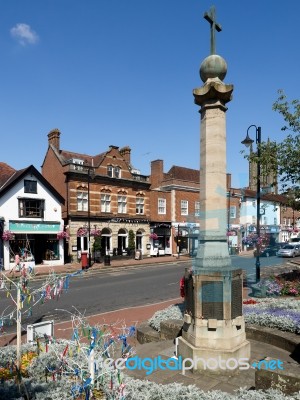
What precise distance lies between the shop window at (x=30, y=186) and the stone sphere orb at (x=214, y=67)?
2289cm

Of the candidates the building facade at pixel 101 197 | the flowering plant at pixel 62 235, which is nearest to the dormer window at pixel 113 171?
the building facade at pixel 101 197

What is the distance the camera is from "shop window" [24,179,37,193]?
27359 mm

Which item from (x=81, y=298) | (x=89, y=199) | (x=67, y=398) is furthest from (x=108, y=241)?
(x=67, y=398)

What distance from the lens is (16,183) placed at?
26812 mm

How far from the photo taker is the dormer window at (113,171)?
3419 cm

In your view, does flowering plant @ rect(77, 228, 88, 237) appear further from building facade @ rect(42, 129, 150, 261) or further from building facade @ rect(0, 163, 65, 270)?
building facade @ rect(0, 163, 65, 270)

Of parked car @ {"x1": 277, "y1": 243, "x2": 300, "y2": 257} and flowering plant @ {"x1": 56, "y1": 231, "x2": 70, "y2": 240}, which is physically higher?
flowering plant @ {"x1": 56, "y1": 231, "x2": 70, "y2": 240}

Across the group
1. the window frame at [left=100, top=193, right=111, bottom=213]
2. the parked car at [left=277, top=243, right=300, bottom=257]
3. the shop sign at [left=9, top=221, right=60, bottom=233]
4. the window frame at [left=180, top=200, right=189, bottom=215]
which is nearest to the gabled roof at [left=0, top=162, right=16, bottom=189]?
the shop sign at [left=9, top=221, right=60, bottom=233]

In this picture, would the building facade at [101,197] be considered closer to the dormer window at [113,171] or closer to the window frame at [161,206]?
the dormer window at [113,171]

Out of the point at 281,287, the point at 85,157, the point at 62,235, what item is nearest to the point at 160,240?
the point at 85,157

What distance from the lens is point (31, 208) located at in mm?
27703

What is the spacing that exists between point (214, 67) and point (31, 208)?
23500mm

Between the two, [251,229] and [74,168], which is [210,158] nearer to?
[74,168]

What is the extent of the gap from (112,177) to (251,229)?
26.3 m
